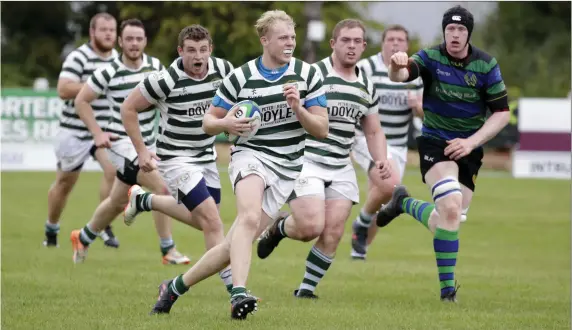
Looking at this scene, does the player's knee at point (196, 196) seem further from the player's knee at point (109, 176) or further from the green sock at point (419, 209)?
the player's knee at point (109, 176)

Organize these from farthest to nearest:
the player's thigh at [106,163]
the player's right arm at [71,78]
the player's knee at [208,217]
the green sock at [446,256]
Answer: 1. the player's thigh at [106,163]
2. the player's right arm at [71,78]
3. the green sock at [446,256]
4. the player's knee at [208,217]

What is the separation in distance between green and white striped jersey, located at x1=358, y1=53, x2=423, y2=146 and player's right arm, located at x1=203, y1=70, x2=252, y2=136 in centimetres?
431

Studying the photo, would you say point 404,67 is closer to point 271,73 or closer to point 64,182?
point 271,73

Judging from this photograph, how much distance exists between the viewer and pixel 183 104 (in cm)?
939

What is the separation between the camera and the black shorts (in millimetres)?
9477

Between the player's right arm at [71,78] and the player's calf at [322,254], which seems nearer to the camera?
the player's calf at [322,254]

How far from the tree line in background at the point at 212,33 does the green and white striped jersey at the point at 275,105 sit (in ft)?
85.6

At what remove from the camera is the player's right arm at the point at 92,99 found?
11398mm

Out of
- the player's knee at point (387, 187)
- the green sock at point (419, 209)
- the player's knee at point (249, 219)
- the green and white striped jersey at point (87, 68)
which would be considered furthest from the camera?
Answer: the green and white striped jersey at point (87, 68)

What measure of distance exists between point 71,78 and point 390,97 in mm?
3339

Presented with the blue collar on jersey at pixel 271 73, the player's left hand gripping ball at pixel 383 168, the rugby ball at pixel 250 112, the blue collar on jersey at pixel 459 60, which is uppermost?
the blue collar on jersey at pixel 459 60

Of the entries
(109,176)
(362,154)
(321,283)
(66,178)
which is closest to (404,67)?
(321,283)

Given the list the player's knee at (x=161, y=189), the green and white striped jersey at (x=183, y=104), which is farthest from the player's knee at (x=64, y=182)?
the green and white striped jersey at (x=183, y=104)

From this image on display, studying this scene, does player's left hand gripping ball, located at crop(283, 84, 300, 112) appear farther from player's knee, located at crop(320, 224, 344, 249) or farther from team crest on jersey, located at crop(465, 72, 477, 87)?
team crest on jersey, located at crop(465, 72, 477, 87)
